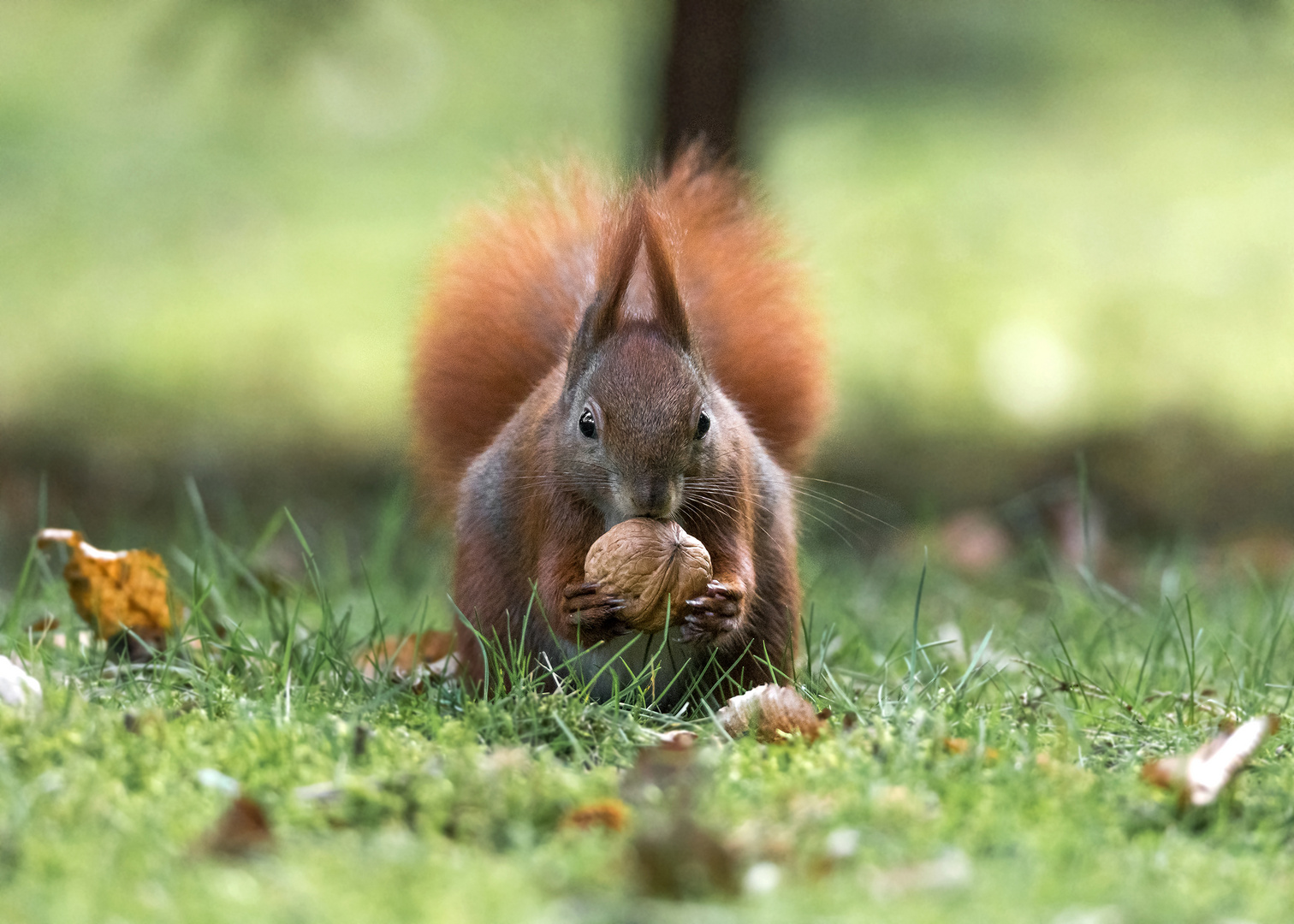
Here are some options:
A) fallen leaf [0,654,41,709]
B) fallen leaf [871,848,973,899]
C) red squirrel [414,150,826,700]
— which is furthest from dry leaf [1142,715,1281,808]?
fallen leaf [0,654,41,709]

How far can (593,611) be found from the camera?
203 cm

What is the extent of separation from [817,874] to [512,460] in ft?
3.77

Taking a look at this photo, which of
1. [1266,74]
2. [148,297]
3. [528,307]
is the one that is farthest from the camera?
[1266,74]

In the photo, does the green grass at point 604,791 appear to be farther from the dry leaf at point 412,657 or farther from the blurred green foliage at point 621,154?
the blurred green foliage at point 621,154

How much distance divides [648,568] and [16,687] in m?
0.85

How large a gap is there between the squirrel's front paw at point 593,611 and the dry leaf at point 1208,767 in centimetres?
73

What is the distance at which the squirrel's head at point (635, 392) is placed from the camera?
206cm

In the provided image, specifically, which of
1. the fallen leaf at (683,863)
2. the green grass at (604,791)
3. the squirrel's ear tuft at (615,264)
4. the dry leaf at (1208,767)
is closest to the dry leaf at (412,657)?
the green grass at (604,791)

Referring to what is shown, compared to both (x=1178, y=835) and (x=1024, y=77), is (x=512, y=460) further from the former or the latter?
(x=1024, y=77)

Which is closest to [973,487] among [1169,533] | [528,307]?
[1169,533]

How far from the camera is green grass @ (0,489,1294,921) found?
123 centimetres

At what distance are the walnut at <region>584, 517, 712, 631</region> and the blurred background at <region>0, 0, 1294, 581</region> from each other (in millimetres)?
756

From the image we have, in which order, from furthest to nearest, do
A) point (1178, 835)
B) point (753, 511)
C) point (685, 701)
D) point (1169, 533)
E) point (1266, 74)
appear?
point (1266, 74), point (1169, 533), point (753, 511), point (685, 701), point (1178, 835)

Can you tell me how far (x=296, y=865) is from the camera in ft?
4.16
